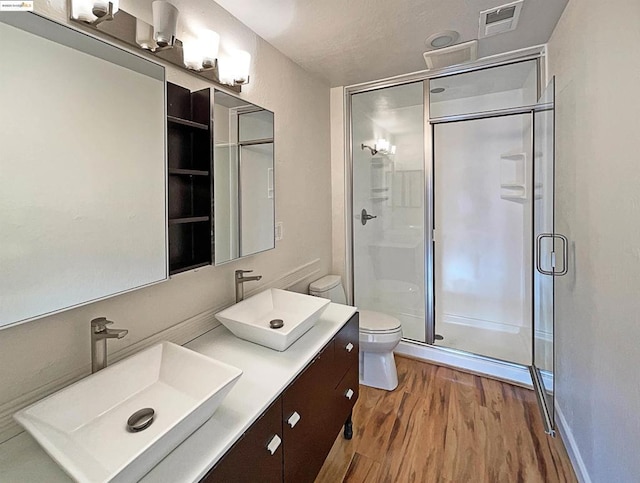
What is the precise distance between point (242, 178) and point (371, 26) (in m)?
1.12

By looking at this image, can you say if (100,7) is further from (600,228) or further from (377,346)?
(377,346)

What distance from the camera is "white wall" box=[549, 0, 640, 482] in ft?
3.45

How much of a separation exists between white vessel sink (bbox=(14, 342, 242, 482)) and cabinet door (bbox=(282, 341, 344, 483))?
32cm

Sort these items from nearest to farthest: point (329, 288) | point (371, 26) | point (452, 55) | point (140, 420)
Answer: point (140, 420) < point (371, 26) < point (452, 55) < point (329, 288)

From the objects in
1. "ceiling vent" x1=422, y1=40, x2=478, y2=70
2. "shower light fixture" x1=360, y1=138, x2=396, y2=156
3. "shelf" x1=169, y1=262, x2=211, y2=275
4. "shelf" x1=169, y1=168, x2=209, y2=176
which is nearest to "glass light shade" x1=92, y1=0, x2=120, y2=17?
"shelf" x1=169, y1=168, x2=209, y2=176

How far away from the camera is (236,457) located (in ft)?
2.96

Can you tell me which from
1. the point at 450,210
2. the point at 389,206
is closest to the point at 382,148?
the point at 389,206

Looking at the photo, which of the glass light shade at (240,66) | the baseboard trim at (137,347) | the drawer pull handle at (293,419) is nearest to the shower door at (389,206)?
the baseboard trim at (137,347)

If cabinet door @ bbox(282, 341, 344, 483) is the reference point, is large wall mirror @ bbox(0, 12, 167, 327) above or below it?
above

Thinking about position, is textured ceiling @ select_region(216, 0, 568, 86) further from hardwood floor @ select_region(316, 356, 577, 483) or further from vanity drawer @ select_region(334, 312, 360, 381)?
hardwood floor @ select_region(316, 356, 577, 483)

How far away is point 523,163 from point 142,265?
3.15 meters

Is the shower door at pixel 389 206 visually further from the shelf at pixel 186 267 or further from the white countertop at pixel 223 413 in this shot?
the shelf at pixel 186 267

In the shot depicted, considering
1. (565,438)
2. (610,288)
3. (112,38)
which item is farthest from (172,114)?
(565,438)

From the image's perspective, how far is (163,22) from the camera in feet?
4.09
